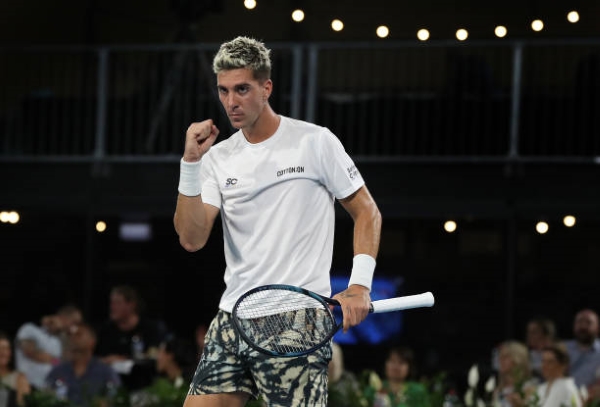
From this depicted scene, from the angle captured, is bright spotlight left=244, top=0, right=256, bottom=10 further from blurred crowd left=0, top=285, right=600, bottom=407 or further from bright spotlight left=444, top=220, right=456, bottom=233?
blurred crowd left=0, top=285, right=600, bottom=407

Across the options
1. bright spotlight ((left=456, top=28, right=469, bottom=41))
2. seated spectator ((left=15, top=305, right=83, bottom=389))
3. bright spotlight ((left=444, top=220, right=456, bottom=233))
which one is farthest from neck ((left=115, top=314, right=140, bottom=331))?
bright spotlight ((left=456, top=28, right=469, bottom=41))

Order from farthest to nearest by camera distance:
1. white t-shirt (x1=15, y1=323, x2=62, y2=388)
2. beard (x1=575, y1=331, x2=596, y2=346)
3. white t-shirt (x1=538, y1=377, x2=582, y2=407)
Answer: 1. white t-shirt (x1=15, y1=323, x2=62, y2=388)
2. beard (x1=575, y1=331, x2=596, y2=346)
3. white t-shirt (x1=538, y1=377, x2=582, y2=407)

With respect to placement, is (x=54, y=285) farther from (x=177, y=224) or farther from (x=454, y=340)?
(x=177, y=224)

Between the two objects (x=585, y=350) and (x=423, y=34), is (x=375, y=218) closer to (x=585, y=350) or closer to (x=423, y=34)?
(x=585, y=350)

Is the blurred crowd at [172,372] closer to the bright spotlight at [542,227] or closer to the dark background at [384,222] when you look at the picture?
the dark background at [384,222]

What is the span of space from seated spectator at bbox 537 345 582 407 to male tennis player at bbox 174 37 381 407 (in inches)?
143

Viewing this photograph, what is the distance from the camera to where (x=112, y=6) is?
13.4 meters

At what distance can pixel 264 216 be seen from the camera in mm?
4379

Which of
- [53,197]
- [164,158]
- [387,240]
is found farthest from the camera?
[387,240]

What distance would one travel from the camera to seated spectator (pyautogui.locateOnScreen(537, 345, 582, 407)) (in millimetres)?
7707

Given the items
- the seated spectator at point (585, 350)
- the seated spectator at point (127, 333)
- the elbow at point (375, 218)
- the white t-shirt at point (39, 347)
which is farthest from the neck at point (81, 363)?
the elbow at point (375, 218)

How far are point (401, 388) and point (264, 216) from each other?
11.7 ft

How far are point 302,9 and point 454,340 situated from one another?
349 centimetres

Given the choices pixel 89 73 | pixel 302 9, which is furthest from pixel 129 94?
pixel 302 9
